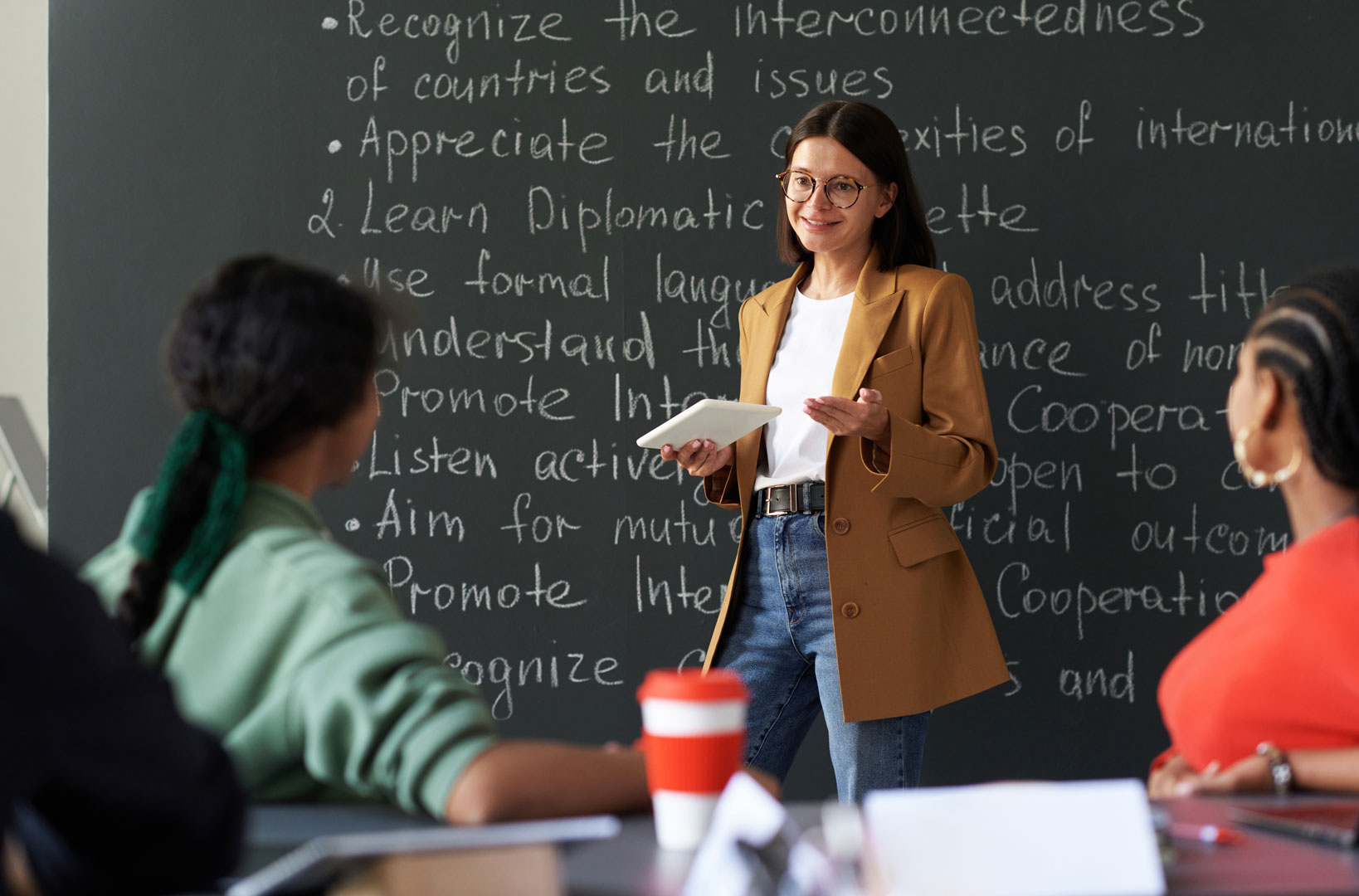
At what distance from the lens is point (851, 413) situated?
2.15 meters

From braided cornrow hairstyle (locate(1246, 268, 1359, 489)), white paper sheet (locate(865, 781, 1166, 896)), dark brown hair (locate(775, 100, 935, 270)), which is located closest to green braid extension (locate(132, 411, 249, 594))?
white paper sheet (locate(865, 781, 1166, 896))

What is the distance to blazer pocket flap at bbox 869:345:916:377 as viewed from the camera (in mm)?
2330

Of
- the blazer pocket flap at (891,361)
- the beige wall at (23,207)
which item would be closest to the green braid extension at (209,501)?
the blazer pocket flap at (891,361)

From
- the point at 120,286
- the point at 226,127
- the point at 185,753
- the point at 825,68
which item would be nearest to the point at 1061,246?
the point at 825,68

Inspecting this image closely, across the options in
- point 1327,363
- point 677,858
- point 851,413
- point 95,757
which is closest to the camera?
point 95,757

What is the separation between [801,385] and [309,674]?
1507 millimetres

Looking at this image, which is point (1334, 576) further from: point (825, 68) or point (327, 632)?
point (825, 68)

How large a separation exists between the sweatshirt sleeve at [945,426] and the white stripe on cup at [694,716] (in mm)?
1333

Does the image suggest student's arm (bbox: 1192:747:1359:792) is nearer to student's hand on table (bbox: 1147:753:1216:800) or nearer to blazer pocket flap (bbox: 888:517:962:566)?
student's hand on table (bbox: 1147:753:1216:800)

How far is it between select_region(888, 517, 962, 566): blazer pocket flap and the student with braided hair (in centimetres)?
123

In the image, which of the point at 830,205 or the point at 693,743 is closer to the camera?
the point at 693,743

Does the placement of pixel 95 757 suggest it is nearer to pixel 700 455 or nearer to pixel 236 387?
pixel 236 387

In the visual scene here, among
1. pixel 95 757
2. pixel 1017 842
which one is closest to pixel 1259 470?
pixel 1017 842

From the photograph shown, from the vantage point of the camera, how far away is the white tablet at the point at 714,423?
82.6 inches
